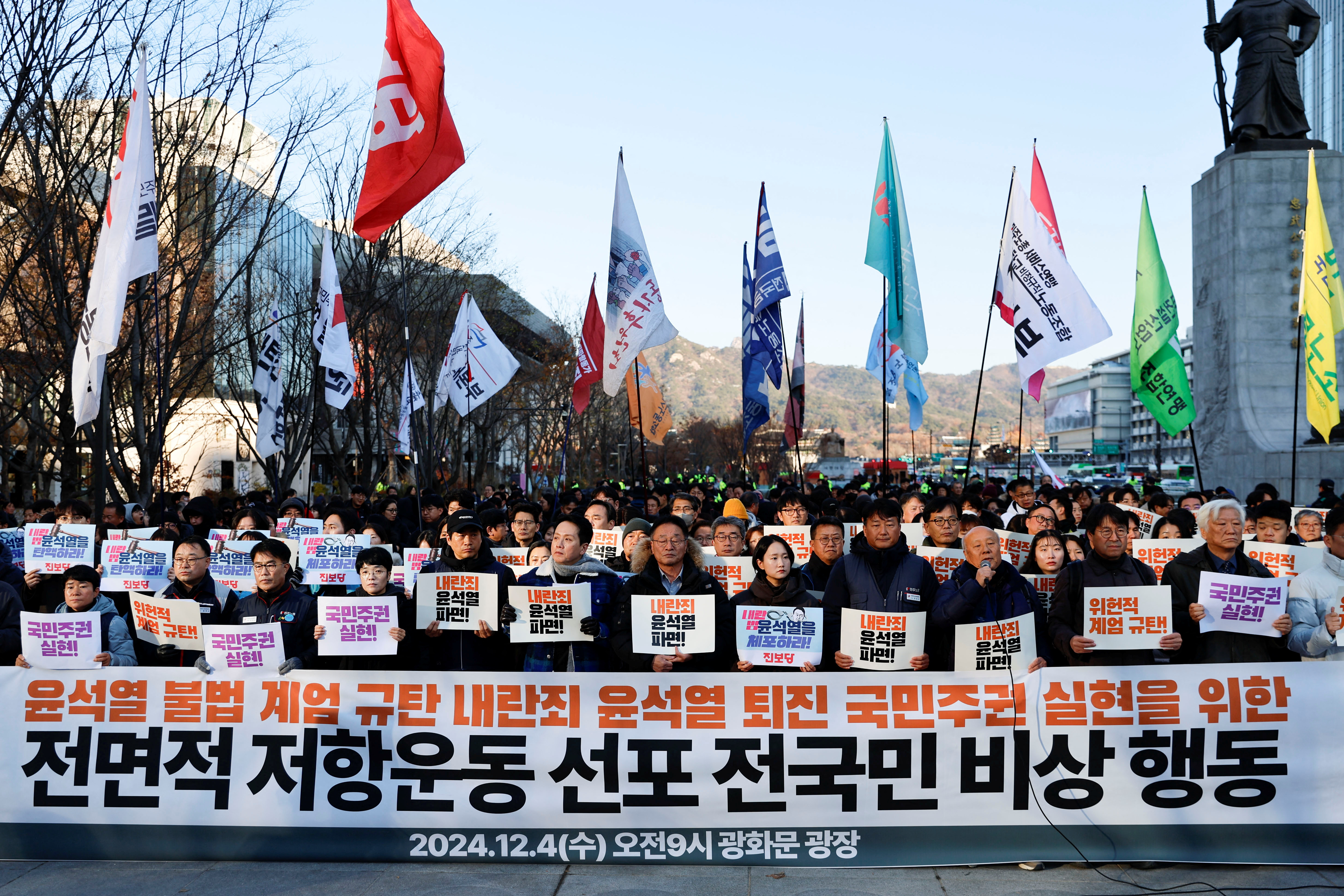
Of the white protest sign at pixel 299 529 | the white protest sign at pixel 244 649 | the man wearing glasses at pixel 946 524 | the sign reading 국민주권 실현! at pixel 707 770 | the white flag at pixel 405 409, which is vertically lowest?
the sign reading 국민주권 실현! at pixel 707 770

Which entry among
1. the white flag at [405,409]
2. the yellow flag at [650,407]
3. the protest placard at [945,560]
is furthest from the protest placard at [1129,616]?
the yellow flag at [650,407]

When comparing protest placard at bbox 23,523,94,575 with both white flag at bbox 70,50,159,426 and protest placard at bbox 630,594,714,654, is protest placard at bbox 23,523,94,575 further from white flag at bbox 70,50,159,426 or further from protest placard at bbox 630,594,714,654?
protest placard at bbox 630,594,714,654

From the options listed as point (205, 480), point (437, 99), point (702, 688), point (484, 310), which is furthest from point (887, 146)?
point (205, 480)

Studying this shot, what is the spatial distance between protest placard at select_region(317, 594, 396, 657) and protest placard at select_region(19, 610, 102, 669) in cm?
125

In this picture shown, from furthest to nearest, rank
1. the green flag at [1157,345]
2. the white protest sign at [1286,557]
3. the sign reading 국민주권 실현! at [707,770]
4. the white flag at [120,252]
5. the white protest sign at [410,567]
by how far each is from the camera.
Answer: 1. the green flag at [1157,345]
2. the white flag at [120,252]
3. the white protest sign at [410,567]
4. the white protest sign at [1286,557]
5. the sign reading 국민주권 실현! at [707,770]

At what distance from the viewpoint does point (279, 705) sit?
5797 mm

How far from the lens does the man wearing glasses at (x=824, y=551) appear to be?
759 cm

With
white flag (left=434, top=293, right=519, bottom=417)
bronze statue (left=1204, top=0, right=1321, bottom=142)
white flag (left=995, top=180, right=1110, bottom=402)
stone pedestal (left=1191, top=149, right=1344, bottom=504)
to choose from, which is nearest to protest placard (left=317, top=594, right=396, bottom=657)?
white flag (left=995, top=180, right=1110, bottom=402)

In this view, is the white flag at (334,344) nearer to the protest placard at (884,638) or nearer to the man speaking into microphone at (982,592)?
the protest placard at (884,638)

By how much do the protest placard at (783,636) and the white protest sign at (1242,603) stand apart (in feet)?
6.90

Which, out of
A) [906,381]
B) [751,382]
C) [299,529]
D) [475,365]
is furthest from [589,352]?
[299,529]

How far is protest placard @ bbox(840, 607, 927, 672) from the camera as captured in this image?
18.9 feet

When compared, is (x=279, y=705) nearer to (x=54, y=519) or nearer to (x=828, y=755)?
(x=828, y=755)

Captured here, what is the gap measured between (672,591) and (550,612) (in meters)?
0.70
